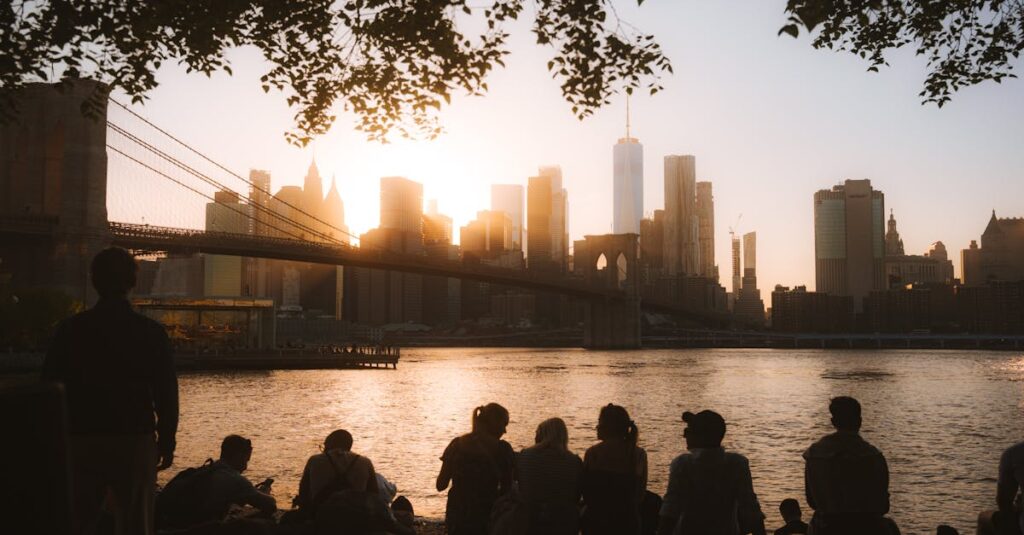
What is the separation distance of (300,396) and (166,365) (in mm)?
35004

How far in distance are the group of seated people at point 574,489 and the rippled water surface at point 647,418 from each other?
24.9 ft

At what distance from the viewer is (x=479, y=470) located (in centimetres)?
586

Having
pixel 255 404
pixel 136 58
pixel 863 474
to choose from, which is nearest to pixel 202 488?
pixel 863 474

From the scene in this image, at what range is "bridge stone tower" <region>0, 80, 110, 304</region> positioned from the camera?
56031 millimetres

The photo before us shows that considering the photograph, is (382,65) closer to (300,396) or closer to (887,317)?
(300,396)

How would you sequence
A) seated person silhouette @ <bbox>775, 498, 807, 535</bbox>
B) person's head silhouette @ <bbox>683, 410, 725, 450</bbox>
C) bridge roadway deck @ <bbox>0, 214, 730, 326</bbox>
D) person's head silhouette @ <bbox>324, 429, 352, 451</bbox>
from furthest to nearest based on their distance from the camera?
bridge roadway deck @ <bbox>0, 214, 730, 326</bbox>, seated person silhouette @ <bbox>775, 498, 807, 535</bbox>, person's head silhouette @ <bbox>324, 429, 352, 451</bbox>, person's head silhouette @ <bbox>683, 410, 725, 450</bbox>

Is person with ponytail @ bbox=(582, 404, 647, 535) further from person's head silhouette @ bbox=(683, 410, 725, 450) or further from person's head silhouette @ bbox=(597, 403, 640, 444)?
person's head silhouette @ bbox=(683, 410, 725, 450)

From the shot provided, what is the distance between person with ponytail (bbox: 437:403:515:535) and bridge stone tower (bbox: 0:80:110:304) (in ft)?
172

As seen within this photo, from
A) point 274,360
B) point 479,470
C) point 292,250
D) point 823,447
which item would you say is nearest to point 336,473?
point 479,470

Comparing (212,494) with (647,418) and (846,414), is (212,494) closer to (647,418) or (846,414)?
(846,414)

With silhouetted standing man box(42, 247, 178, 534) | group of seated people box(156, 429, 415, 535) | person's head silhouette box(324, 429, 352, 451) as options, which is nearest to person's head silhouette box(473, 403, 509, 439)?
group of seated people box(156, 429, 415, 535)

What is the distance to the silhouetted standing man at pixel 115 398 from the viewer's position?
3414 millimetres

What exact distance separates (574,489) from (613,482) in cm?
25

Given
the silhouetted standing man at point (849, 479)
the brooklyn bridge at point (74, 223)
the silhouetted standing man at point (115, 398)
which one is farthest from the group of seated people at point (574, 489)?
the brooklyn bridge at point (74, 223)
